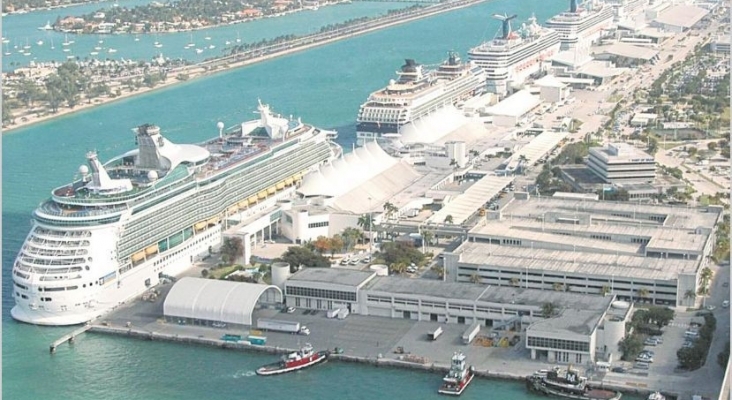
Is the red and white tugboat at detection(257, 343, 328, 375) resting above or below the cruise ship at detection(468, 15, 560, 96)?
above

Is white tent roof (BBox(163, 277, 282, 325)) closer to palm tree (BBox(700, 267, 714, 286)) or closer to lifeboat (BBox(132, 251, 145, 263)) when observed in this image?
lifeboat (BBox(132, 251, 145, 263))

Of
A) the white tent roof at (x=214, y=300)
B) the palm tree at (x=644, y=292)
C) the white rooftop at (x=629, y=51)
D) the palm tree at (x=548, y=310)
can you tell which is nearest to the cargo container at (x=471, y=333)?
the palm tree at (x=548, y=310)

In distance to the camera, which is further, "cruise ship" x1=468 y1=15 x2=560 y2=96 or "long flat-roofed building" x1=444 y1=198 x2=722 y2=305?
"cruise ship" x1=468 y1=15 x2=560 y2=96

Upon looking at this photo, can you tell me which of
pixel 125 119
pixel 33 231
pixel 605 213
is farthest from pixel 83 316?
pixel 125 119

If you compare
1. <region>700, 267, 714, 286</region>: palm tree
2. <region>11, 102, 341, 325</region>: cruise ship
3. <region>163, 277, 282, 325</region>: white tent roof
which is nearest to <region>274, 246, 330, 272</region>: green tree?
<region>163, 277, 282, 325</region>: white tent roof

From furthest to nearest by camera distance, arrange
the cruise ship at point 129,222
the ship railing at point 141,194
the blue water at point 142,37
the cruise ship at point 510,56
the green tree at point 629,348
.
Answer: the blue water at point 142,37, the cruise ship at point 510,56, the ship railing at point 141,194, the cruise ship at point 129,222, the green tree at point 629,348

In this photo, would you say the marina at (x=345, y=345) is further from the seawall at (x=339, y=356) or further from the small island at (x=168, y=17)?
the small island at (x=168, y=17)

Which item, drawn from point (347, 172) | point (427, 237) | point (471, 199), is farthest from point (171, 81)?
point (427, 237)
